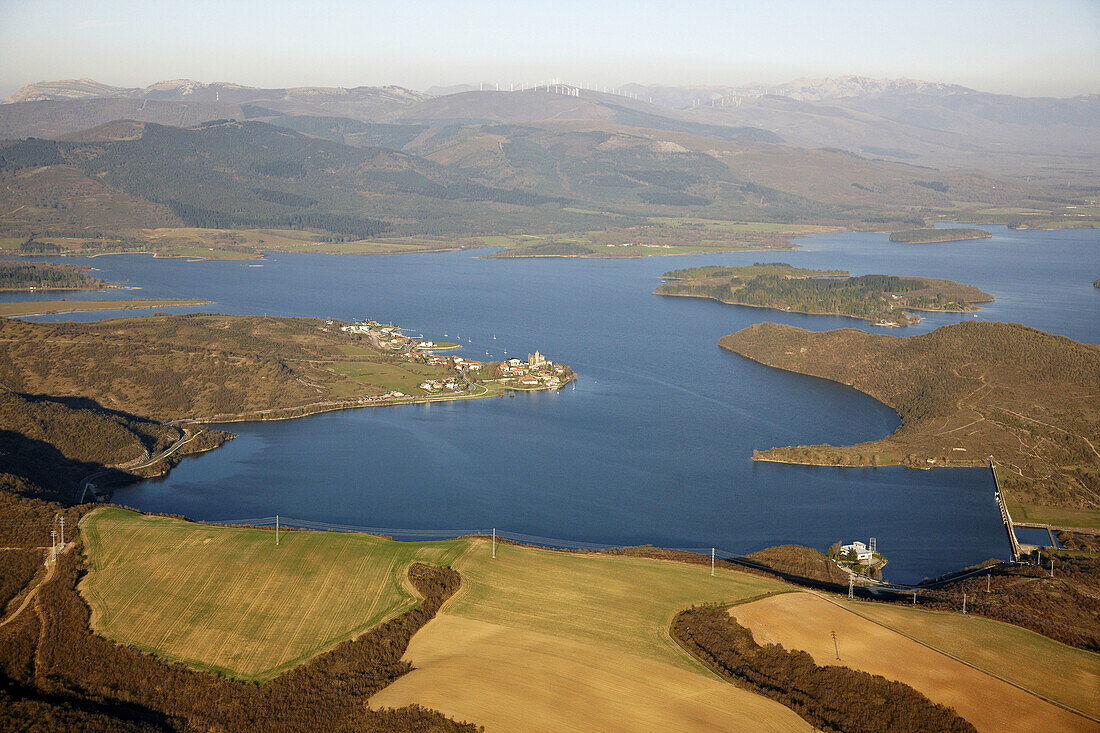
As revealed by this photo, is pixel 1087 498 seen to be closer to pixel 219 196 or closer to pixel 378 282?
pixel 378 282

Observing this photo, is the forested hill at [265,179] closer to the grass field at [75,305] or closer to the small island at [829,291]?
the grass field at [75,305]

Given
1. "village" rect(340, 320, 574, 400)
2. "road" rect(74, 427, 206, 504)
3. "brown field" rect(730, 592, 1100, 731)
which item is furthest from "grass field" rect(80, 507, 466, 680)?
"village" rect(340, 320, 574, 400)

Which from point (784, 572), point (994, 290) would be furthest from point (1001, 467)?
point (994, 290)

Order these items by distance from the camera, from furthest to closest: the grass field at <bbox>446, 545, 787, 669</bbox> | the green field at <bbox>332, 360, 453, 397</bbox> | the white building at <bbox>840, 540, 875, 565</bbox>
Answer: the green field at <bbox>332, 360, 453, 397</bbox> → the white building at <bbox>840, 540, 875, 565</bbox> → the grass field at <bbox>446, 545, 787, 669</bbox>

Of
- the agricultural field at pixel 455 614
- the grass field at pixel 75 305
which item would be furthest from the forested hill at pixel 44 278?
the agricultural field at pixel 455 614

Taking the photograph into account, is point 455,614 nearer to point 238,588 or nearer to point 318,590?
point 318,590

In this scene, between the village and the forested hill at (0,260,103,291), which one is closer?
the village

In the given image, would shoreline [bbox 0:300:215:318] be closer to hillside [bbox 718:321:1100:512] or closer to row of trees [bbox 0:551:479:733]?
hillside [bbox 718:321:1100:512]
